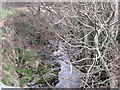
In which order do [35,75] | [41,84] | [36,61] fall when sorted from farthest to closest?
[36,61]
[35,75]
[41,84]

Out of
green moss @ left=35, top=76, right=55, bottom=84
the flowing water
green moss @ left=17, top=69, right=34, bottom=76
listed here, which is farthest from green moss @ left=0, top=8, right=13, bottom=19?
green moss @ left=35, top=76, right=55, bottom=84

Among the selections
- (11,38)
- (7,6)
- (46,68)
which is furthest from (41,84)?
(7,6)

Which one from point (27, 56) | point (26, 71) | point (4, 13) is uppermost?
point (4, 13)

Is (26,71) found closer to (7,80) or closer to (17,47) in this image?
(17,47)

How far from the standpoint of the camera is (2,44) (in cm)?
731

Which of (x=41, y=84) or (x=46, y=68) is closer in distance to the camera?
(x=41, y=84)

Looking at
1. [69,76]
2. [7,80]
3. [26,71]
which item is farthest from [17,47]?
[69,76]

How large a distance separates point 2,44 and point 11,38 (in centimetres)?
102

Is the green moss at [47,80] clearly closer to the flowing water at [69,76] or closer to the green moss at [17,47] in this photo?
the flowing water at [69,76]

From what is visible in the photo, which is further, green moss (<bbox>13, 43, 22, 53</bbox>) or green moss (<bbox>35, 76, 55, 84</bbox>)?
green moss (<bbox>13, 43, 22, 53</bbox>)

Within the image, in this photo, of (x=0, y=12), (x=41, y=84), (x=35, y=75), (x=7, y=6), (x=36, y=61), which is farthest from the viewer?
(x=7, y=6)

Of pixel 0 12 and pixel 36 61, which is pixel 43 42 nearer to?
pixel 36 61

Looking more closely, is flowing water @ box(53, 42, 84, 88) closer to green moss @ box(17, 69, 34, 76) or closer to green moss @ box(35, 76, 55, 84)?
green moss @ box(35, 76, 55, 84)

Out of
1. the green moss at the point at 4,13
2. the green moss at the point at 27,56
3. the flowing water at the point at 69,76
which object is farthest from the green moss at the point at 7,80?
the green moss at the point at 4,13
